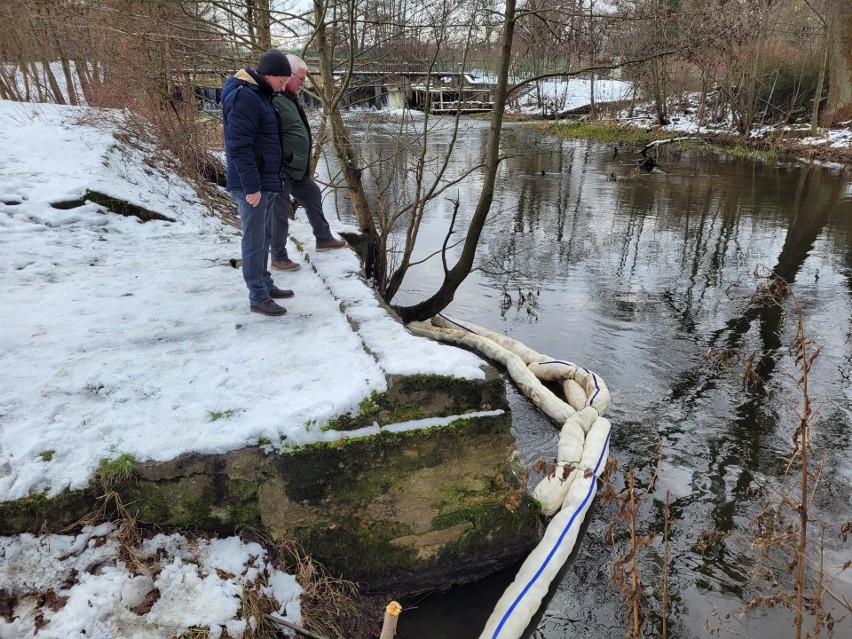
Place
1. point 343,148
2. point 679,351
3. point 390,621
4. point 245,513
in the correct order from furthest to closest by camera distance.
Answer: point 679,351
point 343,148
point 245,513
point 390,621

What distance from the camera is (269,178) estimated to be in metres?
4.40

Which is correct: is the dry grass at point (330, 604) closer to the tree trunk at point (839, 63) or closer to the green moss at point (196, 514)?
the green moss at point (196, 514)

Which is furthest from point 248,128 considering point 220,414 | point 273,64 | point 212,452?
point 212,452

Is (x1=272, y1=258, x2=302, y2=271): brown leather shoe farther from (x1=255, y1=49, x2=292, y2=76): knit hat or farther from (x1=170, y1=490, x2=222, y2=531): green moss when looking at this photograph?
(x1=170, y1=490, x2=222, y2=531): green moss

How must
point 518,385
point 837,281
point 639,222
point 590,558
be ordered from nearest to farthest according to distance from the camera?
point 590,558
point 518,385
point 837,281
point 639,222

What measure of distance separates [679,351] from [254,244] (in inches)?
219

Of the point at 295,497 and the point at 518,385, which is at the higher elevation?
the point at 295,497

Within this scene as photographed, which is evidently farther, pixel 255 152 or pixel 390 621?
pixel 255 152

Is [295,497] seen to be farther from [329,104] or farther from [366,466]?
[329,104]

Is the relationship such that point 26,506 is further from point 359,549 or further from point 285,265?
point 285,265

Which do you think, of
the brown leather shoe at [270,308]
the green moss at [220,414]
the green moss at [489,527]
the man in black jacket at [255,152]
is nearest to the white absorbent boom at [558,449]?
the green moss at [489,527]

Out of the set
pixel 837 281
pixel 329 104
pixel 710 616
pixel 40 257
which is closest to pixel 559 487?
pixel 710 616

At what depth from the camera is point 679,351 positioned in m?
7.39

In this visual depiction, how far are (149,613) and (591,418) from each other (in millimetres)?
3949
